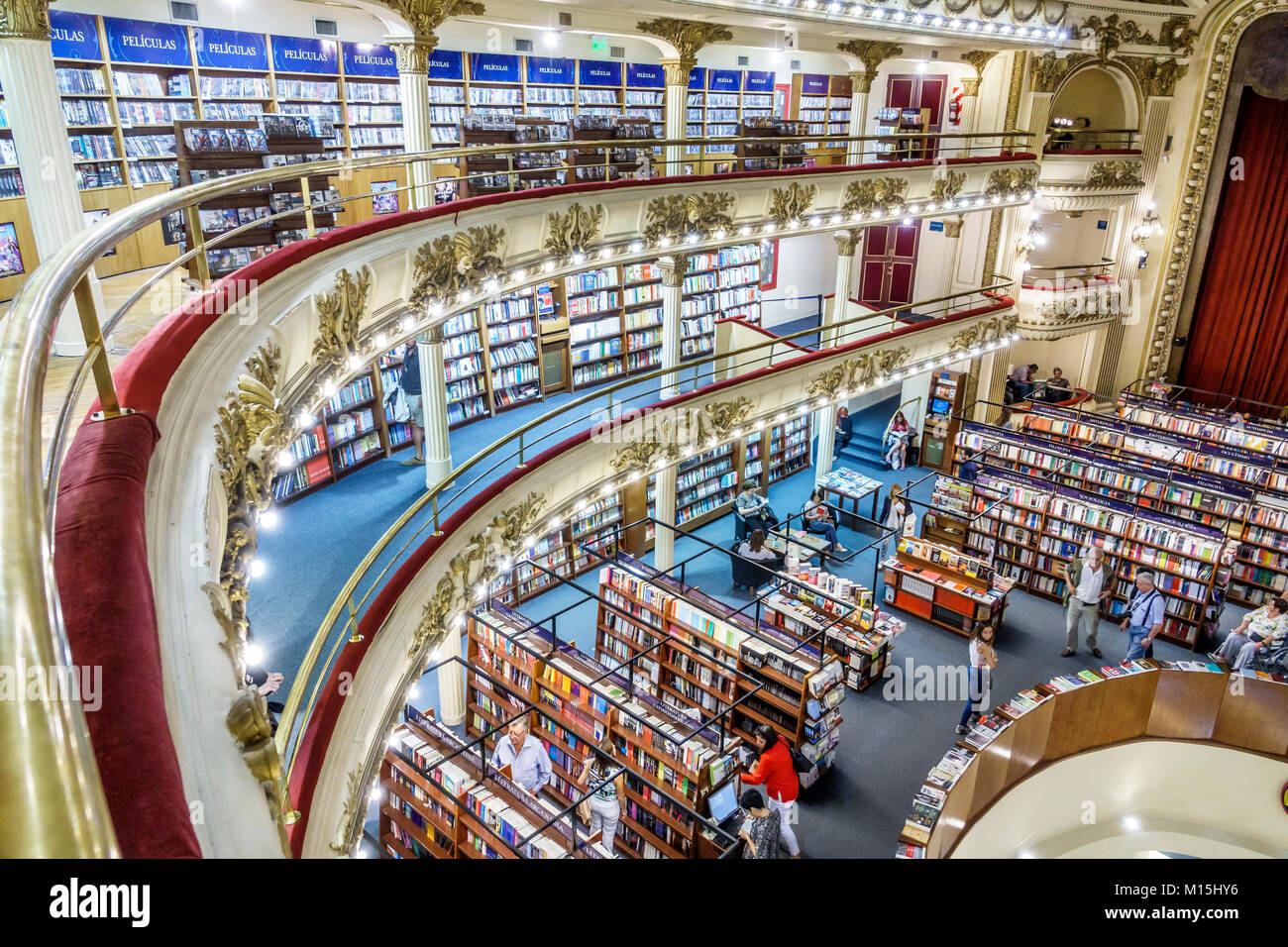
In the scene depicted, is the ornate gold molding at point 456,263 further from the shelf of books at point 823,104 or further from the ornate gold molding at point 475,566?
the shelf of books at point 823,104

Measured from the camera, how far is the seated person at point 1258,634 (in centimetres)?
815

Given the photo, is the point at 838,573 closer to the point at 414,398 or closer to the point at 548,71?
the point at 414,398

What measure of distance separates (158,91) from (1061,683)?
10920 mm

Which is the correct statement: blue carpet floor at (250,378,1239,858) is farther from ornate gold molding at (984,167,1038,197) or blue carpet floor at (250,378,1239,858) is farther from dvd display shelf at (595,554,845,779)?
ornate gold molding at (984,167,1038,197)

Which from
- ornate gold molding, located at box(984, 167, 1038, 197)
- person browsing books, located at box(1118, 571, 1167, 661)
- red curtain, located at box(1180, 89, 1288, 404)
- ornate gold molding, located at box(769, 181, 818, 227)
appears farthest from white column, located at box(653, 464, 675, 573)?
red curtain, located at box(1180, 89, 1288, 404)

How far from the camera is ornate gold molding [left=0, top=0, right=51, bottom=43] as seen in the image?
4453 mm

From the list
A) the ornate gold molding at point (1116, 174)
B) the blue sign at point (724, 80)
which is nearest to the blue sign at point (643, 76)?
the blue sign at point (724, 80)

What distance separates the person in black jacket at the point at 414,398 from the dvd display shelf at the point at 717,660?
2.86 m

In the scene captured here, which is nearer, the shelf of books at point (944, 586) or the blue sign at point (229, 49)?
the blue sign at point (229, 49)

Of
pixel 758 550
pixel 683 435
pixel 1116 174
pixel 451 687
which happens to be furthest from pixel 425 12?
pixel 1116 174

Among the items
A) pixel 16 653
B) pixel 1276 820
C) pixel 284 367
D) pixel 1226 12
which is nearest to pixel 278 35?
pixel 284 367

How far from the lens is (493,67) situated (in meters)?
11.7

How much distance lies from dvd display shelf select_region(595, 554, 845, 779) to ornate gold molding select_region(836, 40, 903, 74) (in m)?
9.01
